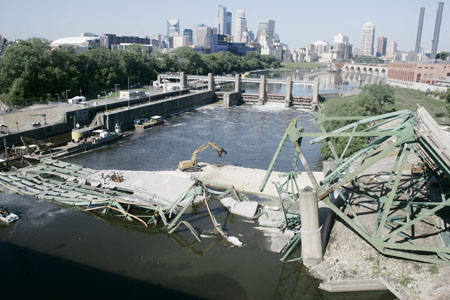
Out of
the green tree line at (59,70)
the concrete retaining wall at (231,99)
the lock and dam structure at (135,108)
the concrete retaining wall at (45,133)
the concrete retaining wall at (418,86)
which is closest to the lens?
the concrete retaining wall at (45,133)

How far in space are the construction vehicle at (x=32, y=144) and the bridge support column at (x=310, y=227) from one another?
3832 cm

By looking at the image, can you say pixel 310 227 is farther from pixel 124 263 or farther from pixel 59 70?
pixel 59 70

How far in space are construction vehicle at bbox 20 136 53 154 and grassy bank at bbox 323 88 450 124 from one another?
42714 mm

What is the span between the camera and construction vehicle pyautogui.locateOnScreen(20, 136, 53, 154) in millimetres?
47506

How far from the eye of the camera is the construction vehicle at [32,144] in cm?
4751

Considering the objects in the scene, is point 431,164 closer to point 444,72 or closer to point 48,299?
point 48,299

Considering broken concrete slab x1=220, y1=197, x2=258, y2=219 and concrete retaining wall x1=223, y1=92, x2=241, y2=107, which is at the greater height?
concrete retaining wall x1=223, y1=92, x2=241, y2=107

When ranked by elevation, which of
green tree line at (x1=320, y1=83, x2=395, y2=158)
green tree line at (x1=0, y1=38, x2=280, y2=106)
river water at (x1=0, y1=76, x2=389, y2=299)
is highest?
green tree line at (x1=0, y1=38, x2=280, y2=106)

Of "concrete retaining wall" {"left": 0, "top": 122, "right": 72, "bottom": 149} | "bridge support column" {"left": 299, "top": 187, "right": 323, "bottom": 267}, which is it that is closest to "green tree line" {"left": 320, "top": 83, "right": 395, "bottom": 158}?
"bridge support column" {"left": 299, "top": 187, "right": 323, "bottom": 267}

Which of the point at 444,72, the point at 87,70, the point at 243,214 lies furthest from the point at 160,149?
the point at 444,72

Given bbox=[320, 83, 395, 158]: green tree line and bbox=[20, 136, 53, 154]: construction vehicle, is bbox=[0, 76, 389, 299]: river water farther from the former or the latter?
bbox=[320, 83, 395, 158]: green tree line

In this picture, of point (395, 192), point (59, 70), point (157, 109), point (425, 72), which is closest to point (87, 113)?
point (157, 109)

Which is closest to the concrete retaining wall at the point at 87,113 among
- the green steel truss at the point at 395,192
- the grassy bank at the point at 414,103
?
the grassy bank at the point at 414,103

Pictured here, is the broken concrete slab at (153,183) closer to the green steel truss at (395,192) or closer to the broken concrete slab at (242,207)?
the broken concrete slab at (242,207)
